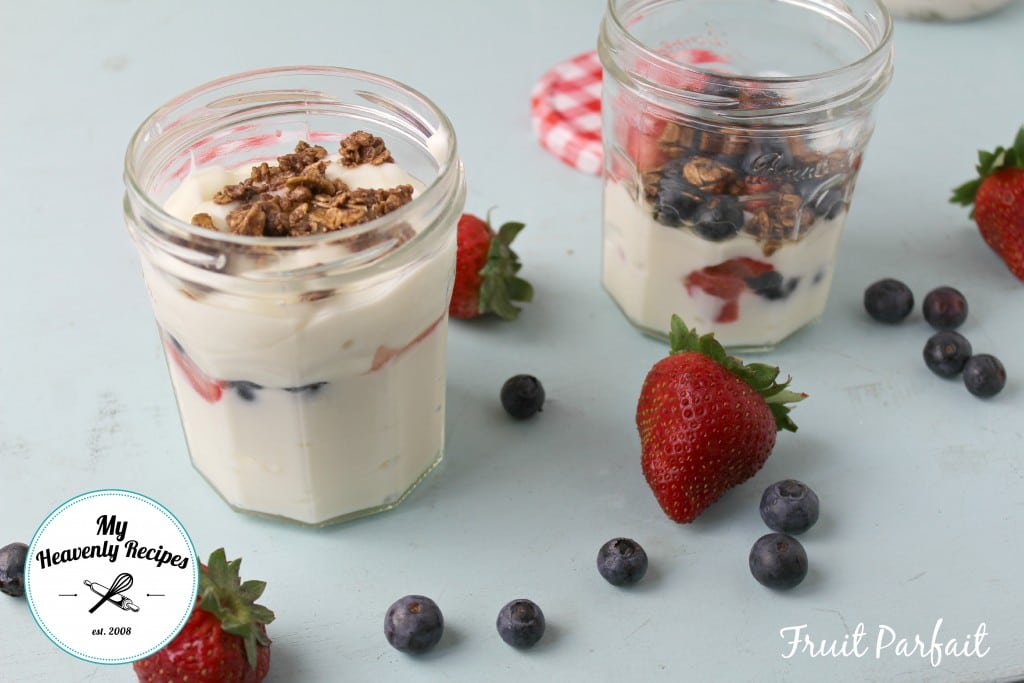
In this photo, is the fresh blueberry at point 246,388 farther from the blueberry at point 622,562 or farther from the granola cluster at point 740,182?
the granola cluster at point 740,182

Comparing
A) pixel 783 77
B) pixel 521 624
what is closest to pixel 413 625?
pixel 521 624

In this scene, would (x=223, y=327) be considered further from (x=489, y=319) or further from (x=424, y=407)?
(x=489, y=319)

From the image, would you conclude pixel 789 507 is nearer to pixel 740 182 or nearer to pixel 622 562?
pixel 622 562

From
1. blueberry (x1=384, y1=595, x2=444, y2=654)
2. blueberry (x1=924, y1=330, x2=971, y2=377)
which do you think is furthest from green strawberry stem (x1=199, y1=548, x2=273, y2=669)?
blueberry (x1=924, y1=330, x2=971, y2=377)

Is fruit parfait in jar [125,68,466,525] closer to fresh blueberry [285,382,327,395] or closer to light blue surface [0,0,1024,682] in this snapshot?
fresh blueberry [285,382,327,395]

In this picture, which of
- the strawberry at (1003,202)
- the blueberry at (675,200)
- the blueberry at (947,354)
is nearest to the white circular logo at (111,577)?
the blueberry at (675,200)

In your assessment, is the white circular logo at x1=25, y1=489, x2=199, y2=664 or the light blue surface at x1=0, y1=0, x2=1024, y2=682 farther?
the light blue surface at x1=0, y1=0, x2=1024, y2=682
